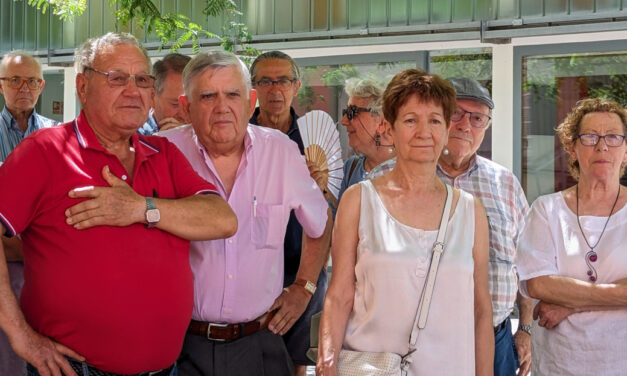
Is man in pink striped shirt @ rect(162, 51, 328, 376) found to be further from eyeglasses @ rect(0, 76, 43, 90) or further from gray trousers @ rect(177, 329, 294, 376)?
eyeglasses @ rect(0, 76, 43, 90)

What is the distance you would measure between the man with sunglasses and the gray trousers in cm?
105

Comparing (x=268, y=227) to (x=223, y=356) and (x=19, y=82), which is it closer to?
(x=223, y=356)

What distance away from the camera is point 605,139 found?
390 cm

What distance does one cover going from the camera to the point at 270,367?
3.98 meters

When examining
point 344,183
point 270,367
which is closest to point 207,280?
point 270,367

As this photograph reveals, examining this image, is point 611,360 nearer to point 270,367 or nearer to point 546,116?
point 270,367

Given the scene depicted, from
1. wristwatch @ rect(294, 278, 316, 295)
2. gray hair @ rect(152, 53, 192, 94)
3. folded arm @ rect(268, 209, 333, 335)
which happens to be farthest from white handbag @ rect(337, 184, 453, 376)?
gray hair @ rect(152, 53, 192, 94)

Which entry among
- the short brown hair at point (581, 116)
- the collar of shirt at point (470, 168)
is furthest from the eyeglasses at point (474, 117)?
the short brown hair at point (581, 116)

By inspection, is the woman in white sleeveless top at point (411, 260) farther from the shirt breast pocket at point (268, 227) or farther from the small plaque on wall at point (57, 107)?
the small plaque on wall at point (57, 107)

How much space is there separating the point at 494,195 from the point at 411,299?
40.9 inches

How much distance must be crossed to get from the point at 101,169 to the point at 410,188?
126 cm

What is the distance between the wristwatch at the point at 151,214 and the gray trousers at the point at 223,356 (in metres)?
0.72

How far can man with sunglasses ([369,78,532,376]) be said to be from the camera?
4062 millimetres

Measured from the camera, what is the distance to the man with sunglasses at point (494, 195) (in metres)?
4.06
